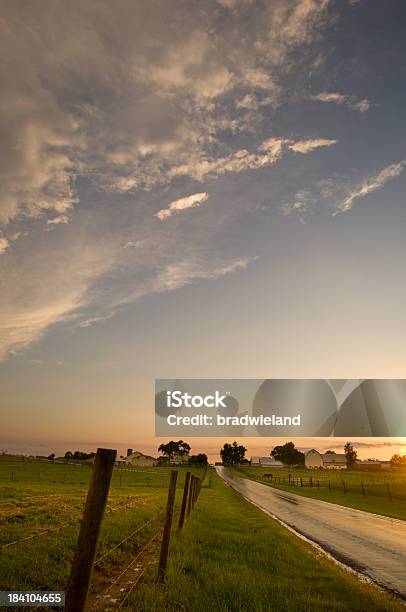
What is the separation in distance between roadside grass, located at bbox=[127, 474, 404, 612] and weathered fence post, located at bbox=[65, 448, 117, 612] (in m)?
3.07

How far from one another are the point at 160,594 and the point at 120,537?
7.25 metres

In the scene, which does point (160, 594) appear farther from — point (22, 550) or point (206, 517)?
point (206, 517)

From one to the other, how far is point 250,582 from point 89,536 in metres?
5.86

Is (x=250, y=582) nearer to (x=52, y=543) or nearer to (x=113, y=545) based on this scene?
(x=113, y=545)

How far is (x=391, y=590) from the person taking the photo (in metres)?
9.60

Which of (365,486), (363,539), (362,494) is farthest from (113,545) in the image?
(365,486)

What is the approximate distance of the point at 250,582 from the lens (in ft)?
29.5

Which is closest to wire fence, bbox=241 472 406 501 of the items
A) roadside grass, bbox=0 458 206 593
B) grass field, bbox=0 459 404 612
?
roadside grass, bbox=0 458 206 593

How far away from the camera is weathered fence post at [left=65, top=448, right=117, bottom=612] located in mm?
4488

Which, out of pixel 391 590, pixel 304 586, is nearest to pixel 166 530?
pixel 304 586

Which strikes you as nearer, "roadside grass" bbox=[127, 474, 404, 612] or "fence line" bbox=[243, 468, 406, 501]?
"roadside grass" bbox=[127, 474, 404, 612]

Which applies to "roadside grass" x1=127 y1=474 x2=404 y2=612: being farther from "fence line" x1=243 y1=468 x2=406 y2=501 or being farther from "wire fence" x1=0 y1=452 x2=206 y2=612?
"fence line" x1=243 y1=468 x2=406 y2=501

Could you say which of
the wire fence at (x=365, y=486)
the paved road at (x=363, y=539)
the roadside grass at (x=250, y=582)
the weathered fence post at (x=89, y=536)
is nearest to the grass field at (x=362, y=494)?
the wire fence at (x=365, y=486)

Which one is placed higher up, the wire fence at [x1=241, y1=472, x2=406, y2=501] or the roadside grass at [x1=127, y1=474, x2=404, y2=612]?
the wire fence at [x1=241, y1=472, x2=406, y2=501]
